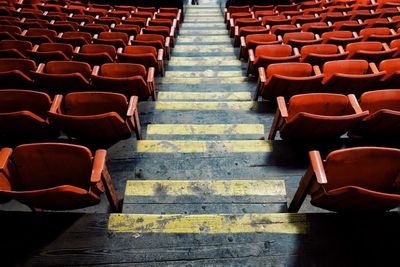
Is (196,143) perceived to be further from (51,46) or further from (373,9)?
(373,9)

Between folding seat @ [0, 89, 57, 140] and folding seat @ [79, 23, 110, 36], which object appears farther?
folding seat @ [79, 23, 110, 36]

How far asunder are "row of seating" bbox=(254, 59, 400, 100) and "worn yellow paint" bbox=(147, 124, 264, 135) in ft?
0.46

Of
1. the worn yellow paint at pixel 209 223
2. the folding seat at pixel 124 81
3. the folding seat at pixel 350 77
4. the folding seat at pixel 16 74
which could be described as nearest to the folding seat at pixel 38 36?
the folding seat at pixel 16 74

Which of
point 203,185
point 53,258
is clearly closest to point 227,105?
point 203,185

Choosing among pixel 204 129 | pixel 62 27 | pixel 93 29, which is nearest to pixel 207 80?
pixel 204 129

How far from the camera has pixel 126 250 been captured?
20.3 inches

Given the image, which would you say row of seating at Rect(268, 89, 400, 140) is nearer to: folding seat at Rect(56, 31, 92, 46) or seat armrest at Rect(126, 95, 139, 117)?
seat armrest at Rect(126, 95, 139, 117)

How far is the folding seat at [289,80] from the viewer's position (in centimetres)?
81

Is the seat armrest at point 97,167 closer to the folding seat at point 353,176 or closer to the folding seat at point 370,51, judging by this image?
the folding seat at point 353,176

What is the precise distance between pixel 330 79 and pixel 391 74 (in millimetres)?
192

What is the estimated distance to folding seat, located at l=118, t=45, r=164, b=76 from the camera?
1.02 meters

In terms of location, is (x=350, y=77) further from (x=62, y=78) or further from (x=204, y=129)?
(x=62, y=78)

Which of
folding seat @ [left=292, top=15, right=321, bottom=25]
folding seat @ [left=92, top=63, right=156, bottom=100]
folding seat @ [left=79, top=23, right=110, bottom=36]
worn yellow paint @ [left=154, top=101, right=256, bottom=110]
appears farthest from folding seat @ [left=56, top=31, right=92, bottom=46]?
folding seat @ [left=292, top=15, right=321, bottom=25]

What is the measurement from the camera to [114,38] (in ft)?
4.24
